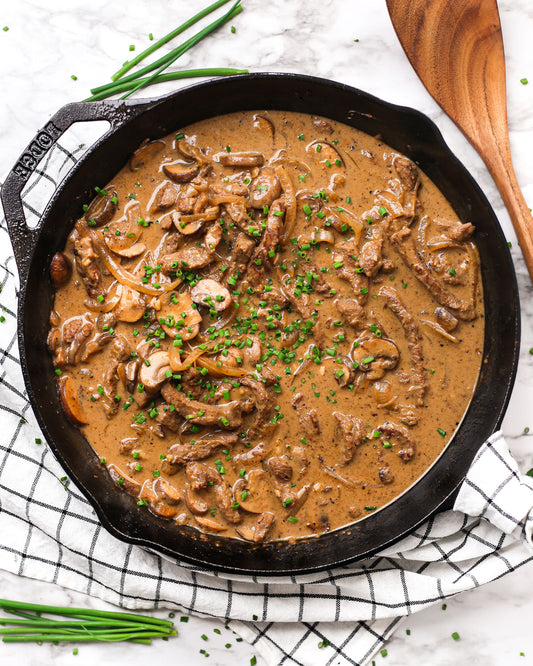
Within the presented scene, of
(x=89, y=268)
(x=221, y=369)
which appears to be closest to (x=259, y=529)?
(x=221, y=369)

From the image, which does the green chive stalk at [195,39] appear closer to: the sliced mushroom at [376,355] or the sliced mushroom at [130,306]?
the sliced mushroom at [130,306]

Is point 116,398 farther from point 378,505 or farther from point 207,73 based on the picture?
point 207,73

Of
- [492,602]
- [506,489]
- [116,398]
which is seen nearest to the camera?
[506,489]

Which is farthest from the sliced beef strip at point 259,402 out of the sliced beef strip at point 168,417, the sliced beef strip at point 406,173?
the sliced beef strip at point 406,173

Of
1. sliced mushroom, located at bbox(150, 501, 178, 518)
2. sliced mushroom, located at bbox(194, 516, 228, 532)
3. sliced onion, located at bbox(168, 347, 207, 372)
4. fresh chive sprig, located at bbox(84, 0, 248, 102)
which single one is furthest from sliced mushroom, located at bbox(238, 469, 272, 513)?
fresh chive sprig, located at bbox(84, 0, 248, 102)

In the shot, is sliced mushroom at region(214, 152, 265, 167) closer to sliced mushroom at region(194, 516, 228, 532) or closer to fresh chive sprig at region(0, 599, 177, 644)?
sliced mushroom at region(194, 516, 228, 532)

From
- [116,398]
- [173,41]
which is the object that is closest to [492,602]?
[116,398]

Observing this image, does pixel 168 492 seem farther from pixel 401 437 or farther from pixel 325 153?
pixel 325 153
